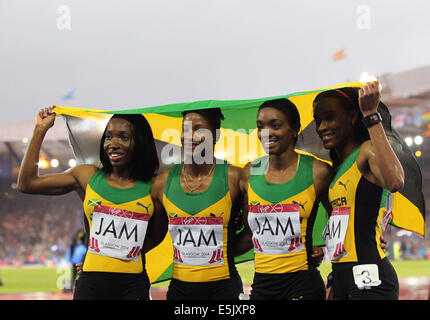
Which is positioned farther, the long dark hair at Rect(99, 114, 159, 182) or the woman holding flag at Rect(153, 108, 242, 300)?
the long dark hair at Rect(99, 114, 159, 182)

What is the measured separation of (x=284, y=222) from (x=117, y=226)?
1324 mm

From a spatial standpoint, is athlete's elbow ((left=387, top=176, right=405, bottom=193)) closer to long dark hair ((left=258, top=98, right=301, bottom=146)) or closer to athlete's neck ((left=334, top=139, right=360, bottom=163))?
athlete's neck ((left=334, top=139, right=360, bottom=163))

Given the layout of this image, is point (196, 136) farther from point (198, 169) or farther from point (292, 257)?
point (292, 257)

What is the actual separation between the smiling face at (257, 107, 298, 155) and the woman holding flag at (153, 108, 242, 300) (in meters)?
0.39

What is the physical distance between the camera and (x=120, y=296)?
152 inches

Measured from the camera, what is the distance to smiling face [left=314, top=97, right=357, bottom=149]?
12.0ft

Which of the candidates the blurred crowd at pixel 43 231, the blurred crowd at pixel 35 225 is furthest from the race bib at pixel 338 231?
the blurred crowd at pixel 35 225

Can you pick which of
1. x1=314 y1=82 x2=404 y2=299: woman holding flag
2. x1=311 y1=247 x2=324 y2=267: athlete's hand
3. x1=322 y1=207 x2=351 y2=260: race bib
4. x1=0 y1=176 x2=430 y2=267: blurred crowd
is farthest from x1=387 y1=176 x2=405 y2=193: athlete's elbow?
x1=0 y1=176 x2=430 y2=267: blurred crowd

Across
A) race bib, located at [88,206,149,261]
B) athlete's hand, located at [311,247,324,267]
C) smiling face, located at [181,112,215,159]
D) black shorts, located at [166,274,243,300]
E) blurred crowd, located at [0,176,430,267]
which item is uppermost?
smiling face, located at [181,112,215,159]

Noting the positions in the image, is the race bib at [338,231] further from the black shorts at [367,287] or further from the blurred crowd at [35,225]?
the blurred crowd at [35,225]

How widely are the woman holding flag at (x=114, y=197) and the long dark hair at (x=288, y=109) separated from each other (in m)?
1.14

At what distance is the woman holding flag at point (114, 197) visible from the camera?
390 cm

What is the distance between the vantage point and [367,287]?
126 inches
